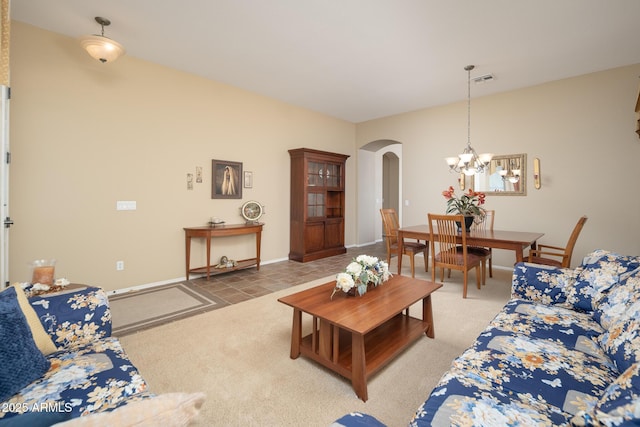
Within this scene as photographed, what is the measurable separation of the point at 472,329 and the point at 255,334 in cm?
197

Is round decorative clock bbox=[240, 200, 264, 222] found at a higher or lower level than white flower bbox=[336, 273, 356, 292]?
higher

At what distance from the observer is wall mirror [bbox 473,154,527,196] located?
468cm

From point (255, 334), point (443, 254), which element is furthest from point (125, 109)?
point (443, 254)

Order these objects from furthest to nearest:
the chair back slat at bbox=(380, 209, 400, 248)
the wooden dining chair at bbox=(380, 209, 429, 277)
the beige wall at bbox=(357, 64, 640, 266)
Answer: the chair back slat at bbox=(380, 209, 400, 248) → the wooden dining chair at bbox=(380, 209, 429, 277) → the beige wall at bbox=(357, 64, 640, 266)

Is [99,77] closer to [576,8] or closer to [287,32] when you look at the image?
[287,32]

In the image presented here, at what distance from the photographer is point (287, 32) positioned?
312 cm

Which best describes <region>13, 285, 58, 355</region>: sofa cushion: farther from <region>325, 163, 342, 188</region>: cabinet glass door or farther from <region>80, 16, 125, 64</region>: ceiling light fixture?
<region>325, 163, 342, 188</region>: cabinet glass door

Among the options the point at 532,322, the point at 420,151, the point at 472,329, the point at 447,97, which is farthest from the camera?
the point at 420,151

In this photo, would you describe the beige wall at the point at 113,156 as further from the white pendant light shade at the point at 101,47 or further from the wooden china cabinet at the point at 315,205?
the wooden china cabinet at the point at 315,205

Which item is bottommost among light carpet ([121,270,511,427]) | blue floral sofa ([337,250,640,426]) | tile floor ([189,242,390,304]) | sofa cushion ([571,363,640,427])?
light carpet ([121,270,511,427])

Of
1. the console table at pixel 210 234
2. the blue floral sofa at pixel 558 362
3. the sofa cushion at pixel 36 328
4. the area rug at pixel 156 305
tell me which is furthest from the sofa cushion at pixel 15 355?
the console table at pixel 210 234

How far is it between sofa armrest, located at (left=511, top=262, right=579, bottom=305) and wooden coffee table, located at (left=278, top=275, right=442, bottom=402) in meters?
0.63

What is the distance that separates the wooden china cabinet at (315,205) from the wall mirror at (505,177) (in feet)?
8.63

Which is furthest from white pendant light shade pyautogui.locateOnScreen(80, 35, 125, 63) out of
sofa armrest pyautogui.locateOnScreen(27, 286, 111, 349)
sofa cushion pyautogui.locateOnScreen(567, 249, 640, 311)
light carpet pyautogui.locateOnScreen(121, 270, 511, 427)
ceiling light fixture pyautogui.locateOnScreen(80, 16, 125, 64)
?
sofa cushion pyautogui.locateOnScreen(567, 249, 640, 311)
